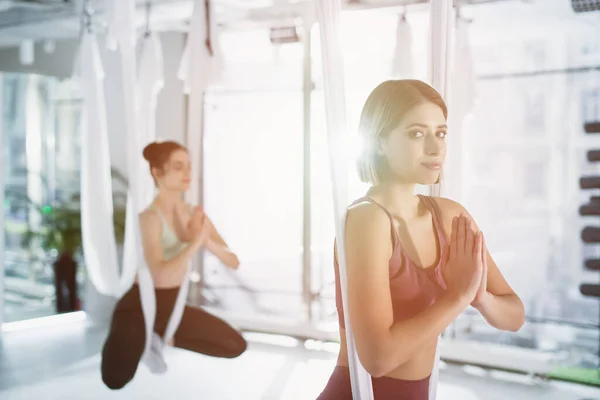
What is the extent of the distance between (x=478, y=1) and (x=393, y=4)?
1.54 feet

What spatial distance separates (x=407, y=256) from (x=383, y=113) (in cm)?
30

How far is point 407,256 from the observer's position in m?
1.12

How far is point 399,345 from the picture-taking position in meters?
1.07

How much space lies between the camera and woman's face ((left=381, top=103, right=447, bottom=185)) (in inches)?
43.9

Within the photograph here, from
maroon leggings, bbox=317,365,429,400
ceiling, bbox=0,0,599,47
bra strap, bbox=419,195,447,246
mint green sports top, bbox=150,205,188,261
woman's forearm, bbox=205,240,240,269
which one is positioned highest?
ceiling, bbox=0,0,599,47

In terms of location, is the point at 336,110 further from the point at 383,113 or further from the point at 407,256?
the point at 407,256

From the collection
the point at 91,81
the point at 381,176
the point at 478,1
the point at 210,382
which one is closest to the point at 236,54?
the point at 478,1

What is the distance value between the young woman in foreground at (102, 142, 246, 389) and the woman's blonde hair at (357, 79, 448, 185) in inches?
45.3

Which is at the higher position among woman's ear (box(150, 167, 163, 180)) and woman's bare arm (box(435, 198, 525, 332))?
woman's ear (box(150, 167, 163, 180))

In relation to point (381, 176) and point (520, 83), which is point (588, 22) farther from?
point (381, 176)

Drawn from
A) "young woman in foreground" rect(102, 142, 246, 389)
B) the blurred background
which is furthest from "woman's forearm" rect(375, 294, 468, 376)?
the blurred background

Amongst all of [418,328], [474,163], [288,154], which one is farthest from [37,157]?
[418,328]

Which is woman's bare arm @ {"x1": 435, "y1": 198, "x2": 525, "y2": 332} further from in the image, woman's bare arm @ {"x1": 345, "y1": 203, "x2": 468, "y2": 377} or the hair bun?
the hair bun

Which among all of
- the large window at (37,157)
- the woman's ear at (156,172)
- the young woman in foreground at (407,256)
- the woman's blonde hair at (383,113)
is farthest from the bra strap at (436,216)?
the large window at (37,157)
